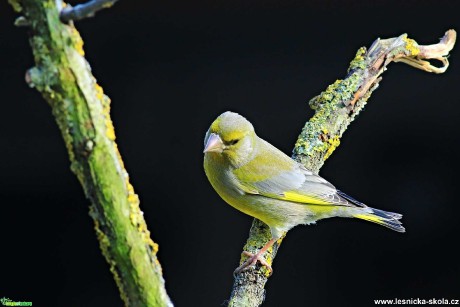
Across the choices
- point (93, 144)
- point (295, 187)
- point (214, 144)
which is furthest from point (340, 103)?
point (93, 144)

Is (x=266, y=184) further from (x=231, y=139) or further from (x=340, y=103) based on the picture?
(x=340, y=103)

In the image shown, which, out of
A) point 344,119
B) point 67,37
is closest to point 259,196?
point 344,119

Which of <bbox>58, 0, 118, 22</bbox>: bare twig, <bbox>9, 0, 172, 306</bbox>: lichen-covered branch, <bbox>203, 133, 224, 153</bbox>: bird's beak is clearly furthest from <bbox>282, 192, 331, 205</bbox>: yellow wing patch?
<bbox>58, 0, 118, 22</bbox>: bare twig

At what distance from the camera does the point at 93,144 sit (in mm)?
1397

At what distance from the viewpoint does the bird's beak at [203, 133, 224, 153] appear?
9.09 feet

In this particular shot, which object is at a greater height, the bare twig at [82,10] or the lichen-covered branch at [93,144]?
the bare twig at [82,10]

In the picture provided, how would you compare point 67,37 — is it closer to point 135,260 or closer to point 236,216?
point 135,260

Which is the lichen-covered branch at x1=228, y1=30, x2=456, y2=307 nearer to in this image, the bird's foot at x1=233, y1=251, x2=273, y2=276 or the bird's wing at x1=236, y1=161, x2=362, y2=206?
the bird's wing at x1=236, y1=161, x2=362, y2=206

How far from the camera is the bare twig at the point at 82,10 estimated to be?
1.34m

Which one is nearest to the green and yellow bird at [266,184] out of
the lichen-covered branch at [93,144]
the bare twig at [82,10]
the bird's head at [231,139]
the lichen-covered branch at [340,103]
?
the bird's head at [231,139]

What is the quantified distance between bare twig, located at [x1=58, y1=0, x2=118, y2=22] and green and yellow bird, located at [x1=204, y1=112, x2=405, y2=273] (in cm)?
150

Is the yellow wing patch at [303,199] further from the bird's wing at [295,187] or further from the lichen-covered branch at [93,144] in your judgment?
the lichen-covered branch at [93,144]

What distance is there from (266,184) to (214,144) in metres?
0.39

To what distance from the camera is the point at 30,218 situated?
446 centimetres
